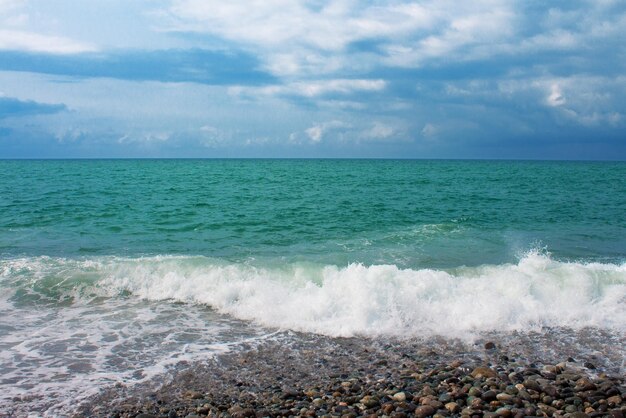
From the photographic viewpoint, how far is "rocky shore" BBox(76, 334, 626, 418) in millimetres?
6629

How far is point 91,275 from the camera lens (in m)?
13.9

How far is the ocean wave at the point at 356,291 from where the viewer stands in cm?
1058

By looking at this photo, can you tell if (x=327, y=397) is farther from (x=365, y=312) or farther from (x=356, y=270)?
(x=356, y=270)

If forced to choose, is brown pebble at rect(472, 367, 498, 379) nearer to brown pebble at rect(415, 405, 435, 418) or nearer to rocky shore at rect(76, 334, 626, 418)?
rocky shore at rect(76, 334, 626, 418)

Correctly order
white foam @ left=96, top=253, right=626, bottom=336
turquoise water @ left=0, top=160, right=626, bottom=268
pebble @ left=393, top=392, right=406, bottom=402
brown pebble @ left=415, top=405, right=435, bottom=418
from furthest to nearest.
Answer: turquoise water @ left=0, top=160, right=626, bottom=268 < white foam @ left=96, top=253, right=626, bottom=336 < pebble @ left=393, top=392, right=406, bottom=402 < brown pebble @ left=415, top=405, right=435, bottom=418

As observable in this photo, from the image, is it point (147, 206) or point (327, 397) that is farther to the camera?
point (147, 206)

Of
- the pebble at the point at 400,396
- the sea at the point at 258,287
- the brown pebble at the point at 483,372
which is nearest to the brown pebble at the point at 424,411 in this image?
the pebble at the point at 400,396

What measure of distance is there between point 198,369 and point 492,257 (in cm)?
1132

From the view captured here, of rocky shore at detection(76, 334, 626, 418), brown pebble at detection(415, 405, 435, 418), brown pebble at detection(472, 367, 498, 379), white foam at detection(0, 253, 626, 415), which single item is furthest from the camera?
white foam at detection(0, 253, 626, 415)

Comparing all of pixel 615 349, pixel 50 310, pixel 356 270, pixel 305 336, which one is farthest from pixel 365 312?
pixel 50 310

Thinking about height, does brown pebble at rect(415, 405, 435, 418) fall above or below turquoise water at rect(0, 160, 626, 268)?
below

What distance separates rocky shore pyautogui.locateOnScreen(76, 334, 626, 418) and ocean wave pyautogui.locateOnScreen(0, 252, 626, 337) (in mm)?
1246

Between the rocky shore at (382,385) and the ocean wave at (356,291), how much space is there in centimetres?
125

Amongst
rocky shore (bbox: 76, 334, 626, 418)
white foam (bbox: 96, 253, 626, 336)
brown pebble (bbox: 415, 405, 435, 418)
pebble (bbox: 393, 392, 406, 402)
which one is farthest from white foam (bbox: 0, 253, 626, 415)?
brown pebble (bbox: 415, 405, 435, 418)
